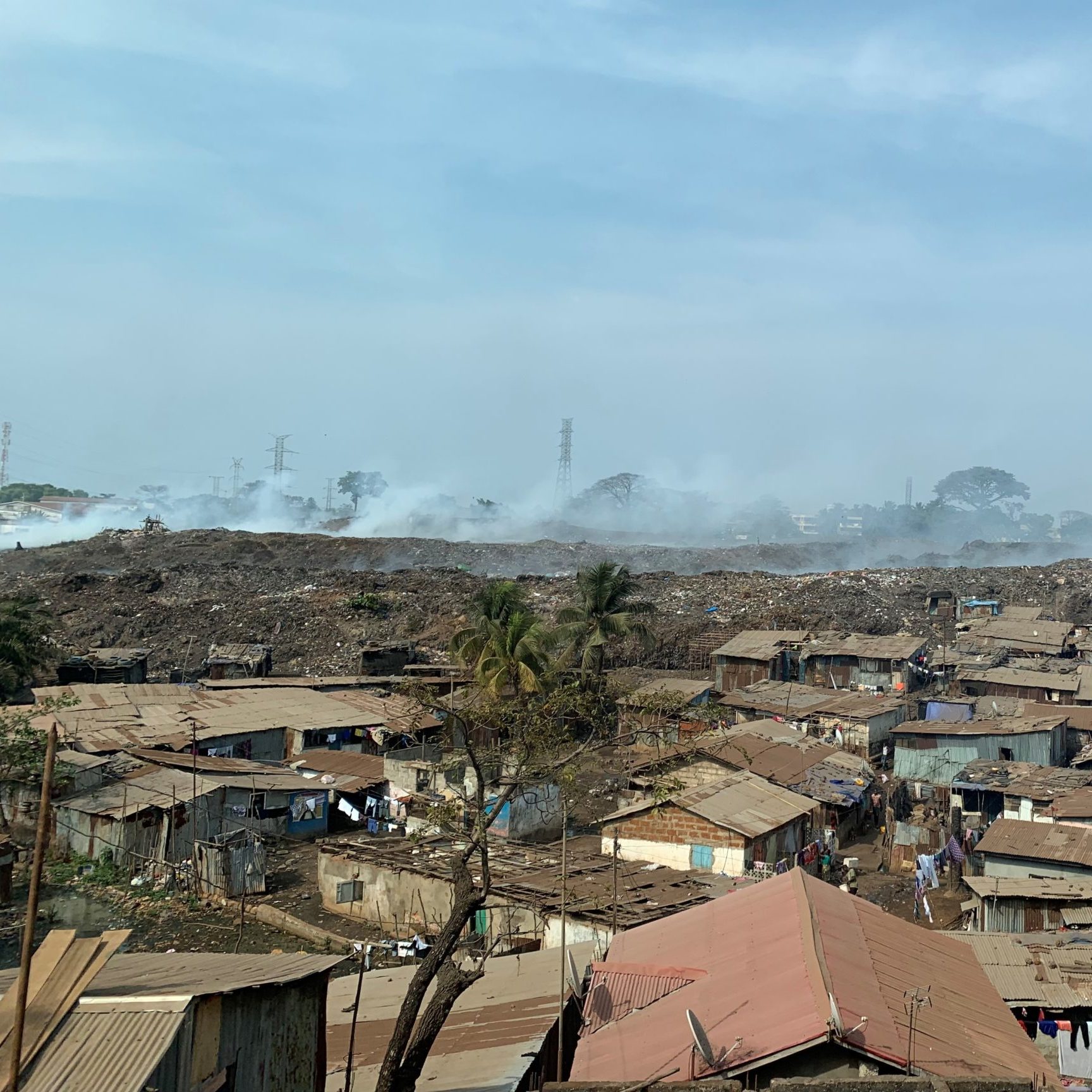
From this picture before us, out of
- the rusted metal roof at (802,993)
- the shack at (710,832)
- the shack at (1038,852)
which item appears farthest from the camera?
the shack at (710,832)

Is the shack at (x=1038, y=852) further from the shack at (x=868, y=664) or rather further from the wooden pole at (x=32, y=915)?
the shack at (x=868, y=664)

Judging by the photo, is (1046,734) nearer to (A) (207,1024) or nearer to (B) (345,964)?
(B) (345,964)

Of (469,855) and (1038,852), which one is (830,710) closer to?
(1038,852)

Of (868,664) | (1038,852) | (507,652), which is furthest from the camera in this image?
(868,664)

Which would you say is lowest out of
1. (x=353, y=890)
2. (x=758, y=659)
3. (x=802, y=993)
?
(x=353, y=890)

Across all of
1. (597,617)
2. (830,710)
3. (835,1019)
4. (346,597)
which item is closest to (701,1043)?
(835,1019)

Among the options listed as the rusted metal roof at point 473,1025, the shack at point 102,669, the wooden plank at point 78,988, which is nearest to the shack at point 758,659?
the shack at point 102,669

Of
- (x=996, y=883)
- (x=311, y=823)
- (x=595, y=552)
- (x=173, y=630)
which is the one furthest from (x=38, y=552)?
(x=996, y=883)
